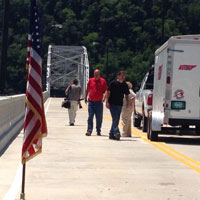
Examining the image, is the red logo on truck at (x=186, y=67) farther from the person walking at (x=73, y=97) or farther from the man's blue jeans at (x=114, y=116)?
the person walking at (x=73, y=97)

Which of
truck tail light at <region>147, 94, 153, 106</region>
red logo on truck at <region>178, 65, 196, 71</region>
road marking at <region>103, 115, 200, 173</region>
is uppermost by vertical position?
red logo on truck at <region>178, 65, 196, 71</region>

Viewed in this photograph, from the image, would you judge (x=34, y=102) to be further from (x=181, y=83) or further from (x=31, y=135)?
(x=181, y=83)

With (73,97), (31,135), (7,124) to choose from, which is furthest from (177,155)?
(73,97)

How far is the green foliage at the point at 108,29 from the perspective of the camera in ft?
479

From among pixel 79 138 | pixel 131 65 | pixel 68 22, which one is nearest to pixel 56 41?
pixel 68 22

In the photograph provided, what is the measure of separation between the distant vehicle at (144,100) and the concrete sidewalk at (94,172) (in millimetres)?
4791

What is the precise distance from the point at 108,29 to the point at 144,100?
14319 cm

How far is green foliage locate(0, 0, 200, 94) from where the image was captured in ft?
479

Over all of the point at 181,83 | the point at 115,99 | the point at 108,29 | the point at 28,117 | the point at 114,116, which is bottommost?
the point at 114,116

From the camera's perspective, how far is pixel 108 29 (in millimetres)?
166500

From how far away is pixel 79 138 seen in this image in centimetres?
2042

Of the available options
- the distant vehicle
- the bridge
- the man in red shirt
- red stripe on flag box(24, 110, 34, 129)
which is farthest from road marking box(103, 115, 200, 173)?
red stripe on flag box(24, 110, 34, 129)

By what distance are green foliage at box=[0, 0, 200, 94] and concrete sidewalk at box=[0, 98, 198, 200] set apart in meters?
122

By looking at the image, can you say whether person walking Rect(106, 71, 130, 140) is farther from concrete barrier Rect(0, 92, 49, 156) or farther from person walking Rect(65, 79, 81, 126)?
person walking Rect(65, 79, 81, 126)
